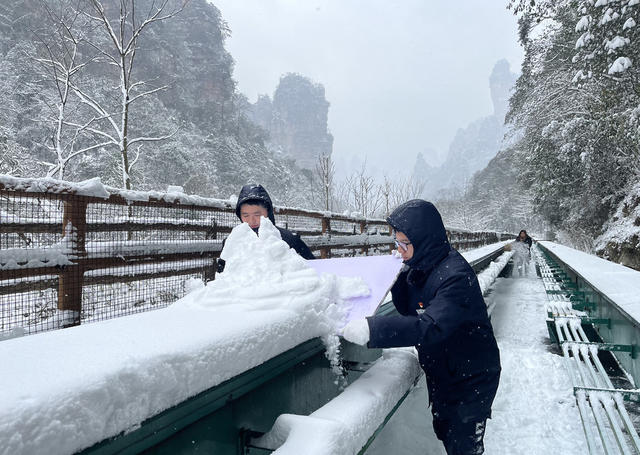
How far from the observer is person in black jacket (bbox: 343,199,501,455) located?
1.73 metres

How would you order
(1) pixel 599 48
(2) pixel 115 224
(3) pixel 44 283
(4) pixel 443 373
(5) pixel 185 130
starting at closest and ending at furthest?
(4) pixel 443 373
(3) pixel 44 283
(2) pixel 115 224
(1) pixel 599 48
(5) pixel 185 130

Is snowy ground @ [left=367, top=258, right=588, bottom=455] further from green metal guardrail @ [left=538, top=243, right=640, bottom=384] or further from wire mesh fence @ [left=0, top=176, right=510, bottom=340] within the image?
wire mesh fence @ [left=0, top=176, right=510, bottom=340]

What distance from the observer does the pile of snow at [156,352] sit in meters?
0.66

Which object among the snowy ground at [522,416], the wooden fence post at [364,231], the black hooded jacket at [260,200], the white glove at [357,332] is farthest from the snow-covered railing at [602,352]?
the wooden fence post at [364,231]

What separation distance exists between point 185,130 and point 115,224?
4499cm

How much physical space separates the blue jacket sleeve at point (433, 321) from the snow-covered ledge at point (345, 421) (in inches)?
6.6

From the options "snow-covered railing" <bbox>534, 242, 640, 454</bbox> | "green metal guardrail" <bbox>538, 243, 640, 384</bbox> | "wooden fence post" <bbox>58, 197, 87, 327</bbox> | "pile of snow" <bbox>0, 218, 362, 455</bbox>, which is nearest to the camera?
"pile of snow" <bbox>0, 218, 362, 455</bbox>

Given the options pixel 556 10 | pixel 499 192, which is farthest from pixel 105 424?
pixel 499 192

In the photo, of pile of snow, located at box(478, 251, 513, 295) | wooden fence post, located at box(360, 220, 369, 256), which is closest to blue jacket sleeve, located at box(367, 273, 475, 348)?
pile of snow, located at box(478, 251, 513, 295)

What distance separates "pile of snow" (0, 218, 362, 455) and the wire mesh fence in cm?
124

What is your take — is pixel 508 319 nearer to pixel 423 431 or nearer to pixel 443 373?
pixel 423 431

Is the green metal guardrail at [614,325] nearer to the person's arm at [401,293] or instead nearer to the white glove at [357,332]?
the person's arm at [401,293]

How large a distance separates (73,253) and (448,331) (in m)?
2.68

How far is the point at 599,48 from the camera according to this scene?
900cm
